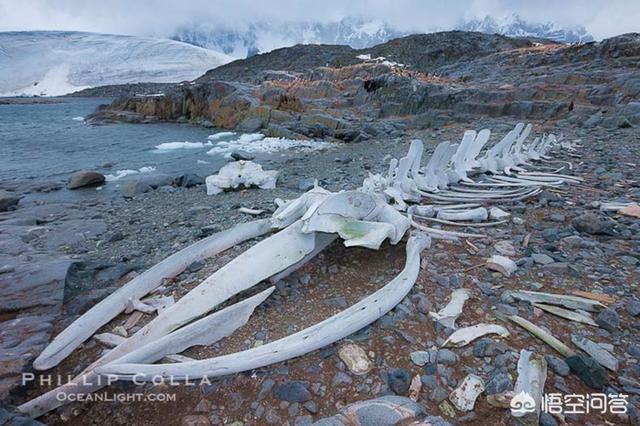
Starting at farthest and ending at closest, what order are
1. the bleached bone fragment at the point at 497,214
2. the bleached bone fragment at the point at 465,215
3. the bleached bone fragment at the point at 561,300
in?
the bleached bone fragment at the point at 497,214
the bleached bone fragment at the point at 465,215
the bleached bone fragment at the point at 561,300

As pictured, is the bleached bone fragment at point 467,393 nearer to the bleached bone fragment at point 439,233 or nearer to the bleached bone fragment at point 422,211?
the bleached bone fragment at point 439,233

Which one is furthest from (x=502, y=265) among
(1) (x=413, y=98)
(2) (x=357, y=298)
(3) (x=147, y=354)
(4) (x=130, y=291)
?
(1) (x=413, y=98)

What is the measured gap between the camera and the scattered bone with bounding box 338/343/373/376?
1.57 metres

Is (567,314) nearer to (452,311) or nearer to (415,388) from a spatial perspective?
(452,311)

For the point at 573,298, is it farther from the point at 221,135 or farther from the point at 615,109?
the point at 221,135

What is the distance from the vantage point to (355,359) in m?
1.61

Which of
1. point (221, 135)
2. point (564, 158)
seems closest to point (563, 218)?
point (564, 158)

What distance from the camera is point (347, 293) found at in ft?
6.96

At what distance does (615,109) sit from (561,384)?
13.4 m

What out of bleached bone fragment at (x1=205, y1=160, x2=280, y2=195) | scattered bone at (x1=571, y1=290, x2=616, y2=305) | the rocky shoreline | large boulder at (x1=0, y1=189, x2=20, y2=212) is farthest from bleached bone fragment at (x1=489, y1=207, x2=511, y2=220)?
large boulder at (x1=0, y1=189, x2=20, y2=212)

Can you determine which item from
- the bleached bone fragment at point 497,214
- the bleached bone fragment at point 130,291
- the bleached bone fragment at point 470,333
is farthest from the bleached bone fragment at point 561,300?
the bleached bone fragment at point 130,291

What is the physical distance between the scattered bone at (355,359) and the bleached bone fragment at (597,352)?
38.9 inches

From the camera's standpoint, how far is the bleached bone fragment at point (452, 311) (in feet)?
5.94

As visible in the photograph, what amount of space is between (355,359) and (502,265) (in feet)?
4.12
